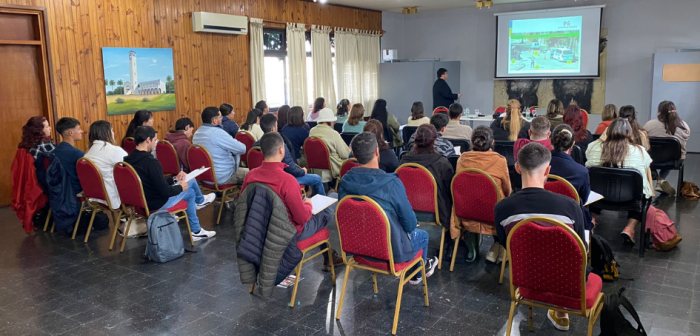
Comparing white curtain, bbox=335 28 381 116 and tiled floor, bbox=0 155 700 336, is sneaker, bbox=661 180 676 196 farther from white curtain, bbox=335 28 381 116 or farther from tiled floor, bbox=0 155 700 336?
white curtain, bbox=335 28 381 116

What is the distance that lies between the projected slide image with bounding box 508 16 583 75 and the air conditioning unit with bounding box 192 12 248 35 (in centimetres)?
585

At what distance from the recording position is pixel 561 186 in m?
3.46

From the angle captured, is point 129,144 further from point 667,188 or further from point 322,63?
point 667,188

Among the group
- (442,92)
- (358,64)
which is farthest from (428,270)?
(358,64)

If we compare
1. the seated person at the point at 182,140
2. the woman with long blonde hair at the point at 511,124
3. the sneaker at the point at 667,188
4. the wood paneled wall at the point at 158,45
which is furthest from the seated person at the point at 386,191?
the wood paneled wall at the point at 158,45

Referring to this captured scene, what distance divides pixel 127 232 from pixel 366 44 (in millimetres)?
8178

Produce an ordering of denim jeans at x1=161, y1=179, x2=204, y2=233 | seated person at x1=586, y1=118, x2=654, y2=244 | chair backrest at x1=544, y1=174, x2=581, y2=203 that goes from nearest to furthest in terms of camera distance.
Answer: chair backrest at x1=544, y1=174, x2=581, y2=203 → seated person at x1=586, y1=118, x2=654, y2=244 → denim jeans at x1=161, y1=179, x2=204, y2=233

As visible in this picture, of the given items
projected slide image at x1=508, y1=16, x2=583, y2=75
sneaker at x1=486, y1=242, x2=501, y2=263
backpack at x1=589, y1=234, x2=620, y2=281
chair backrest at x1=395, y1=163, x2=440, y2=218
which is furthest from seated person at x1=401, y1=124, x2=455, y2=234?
projected slide image at x1=508, y1=16, x2=583, y2=75

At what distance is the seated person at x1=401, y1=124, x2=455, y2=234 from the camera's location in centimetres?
399

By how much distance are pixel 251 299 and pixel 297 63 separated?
694 centimetres

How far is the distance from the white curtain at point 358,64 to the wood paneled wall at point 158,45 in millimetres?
1053

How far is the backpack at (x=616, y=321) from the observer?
102 inches

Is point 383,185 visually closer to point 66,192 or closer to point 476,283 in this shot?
point 476,283

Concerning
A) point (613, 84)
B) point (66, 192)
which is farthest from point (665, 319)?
point (613, 84)
